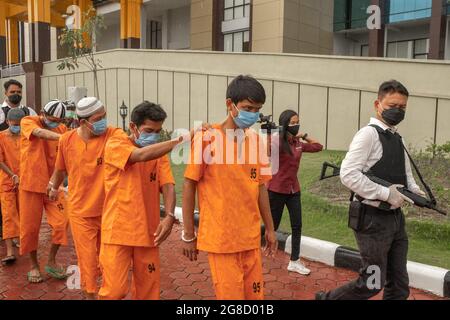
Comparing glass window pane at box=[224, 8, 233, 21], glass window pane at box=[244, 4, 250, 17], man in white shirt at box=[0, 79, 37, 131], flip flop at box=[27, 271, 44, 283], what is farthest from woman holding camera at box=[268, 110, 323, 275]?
glass window pane at box=[224, 8, 233, 21]

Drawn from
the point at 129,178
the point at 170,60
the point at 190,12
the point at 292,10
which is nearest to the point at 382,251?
the point at 129,178

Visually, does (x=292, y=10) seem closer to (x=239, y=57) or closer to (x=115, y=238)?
(x=239, y=57)

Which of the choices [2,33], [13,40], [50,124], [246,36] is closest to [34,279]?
[50,124]

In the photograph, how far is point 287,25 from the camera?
16891mm

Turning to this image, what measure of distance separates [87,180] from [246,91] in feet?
5.36

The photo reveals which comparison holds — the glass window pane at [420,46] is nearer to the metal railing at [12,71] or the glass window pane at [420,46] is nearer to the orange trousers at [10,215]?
the orange trousers at [10,215]

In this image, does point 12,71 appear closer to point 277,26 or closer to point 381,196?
point 277,26

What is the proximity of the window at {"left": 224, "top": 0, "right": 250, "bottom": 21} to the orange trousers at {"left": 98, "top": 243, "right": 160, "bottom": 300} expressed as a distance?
1601 cm

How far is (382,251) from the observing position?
9.59ft

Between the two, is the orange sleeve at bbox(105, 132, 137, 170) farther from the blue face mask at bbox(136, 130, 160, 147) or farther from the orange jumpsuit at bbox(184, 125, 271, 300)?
the orange jumpsuit at bbox(184, 125, 271, 300)

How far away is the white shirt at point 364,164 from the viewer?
2.86m

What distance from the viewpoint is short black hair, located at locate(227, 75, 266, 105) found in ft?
8.94

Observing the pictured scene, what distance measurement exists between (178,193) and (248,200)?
5807 mm

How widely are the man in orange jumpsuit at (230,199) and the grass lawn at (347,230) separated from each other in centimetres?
279
